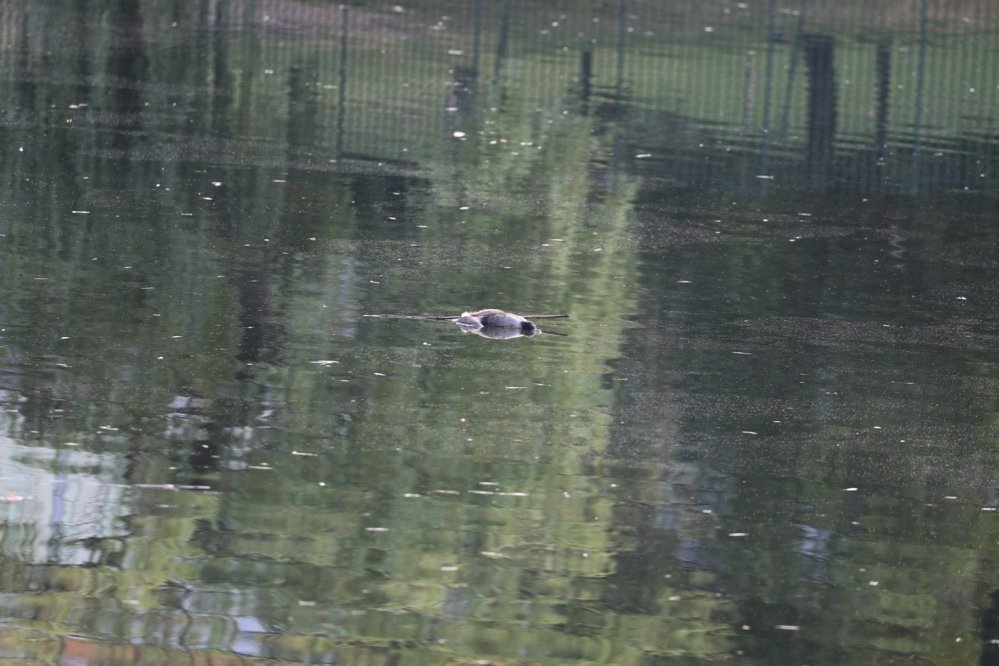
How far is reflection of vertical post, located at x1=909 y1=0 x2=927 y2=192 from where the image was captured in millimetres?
18258

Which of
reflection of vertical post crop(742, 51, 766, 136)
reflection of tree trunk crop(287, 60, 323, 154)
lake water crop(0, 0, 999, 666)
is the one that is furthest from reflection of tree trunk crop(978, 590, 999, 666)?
reflection of vertical post crop(742, 51, 766, 136)

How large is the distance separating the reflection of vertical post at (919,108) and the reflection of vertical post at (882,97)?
1.07 ft

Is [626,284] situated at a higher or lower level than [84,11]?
lower

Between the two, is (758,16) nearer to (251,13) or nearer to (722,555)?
(251,13)

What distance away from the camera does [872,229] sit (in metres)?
15.1

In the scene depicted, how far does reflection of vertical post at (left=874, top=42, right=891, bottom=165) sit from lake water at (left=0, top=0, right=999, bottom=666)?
0.20 metres

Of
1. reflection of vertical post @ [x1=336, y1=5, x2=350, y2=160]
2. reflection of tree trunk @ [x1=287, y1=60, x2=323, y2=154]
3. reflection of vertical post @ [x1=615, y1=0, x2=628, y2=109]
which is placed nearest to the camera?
reflection of tree trunk @ [x1=287, y1=60, x2=323, y2=154]

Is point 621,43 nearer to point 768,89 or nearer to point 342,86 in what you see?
point 768,89

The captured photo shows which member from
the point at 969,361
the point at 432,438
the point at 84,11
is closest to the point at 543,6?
the point at 84,11

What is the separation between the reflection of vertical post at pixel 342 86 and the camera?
57.9 feet

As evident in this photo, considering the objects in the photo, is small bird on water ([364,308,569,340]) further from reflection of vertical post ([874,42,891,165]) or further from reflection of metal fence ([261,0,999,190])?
reflection of vertical post ([874,42,891,165])

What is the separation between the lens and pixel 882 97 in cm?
2395

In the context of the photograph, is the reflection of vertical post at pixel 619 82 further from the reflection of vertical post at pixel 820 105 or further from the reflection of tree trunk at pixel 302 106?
the reflection of tree trunk at pixel 302 106

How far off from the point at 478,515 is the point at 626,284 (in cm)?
487
